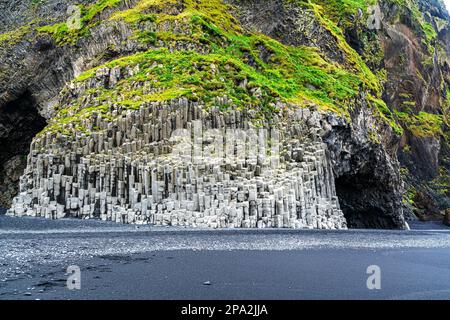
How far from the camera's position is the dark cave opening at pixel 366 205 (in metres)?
57.7

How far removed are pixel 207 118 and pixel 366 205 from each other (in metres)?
25.8

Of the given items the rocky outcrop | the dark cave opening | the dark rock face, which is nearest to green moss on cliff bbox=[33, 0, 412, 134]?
the rocky outcrop

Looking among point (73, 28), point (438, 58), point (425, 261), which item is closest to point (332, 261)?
point (425, 261)

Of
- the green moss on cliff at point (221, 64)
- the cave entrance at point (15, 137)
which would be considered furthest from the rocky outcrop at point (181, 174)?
the cave entrance at point (15, 137)

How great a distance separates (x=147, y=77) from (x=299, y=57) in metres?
24.8

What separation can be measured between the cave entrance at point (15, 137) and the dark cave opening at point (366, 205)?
152ft

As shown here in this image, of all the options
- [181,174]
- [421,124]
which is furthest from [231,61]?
[421,124]

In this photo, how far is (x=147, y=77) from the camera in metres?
49.4

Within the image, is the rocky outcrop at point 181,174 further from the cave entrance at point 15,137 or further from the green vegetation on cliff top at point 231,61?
the cave entrance at point 15,137

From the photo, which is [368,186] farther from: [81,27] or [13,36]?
[13,36]

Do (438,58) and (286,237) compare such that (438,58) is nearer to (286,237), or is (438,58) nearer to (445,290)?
(286,237)

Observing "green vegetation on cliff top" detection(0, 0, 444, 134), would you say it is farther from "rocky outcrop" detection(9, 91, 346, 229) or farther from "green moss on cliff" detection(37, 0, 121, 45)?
"rocky outcrop" detection(9, 91, 346, 229)
